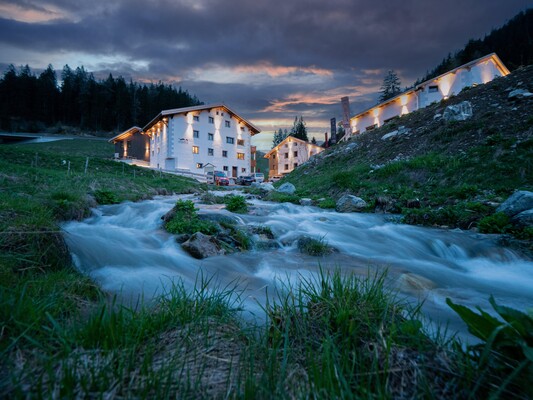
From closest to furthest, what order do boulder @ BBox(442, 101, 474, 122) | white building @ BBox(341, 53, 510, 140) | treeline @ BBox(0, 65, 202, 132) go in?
boulder @ BBox(442, 101, 474, 122), white building @ BBox(341, 53, 510, 140), treeline @ BBox(0, 65, 202, 132)

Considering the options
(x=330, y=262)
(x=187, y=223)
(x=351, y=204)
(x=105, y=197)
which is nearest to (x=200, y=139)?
(x=105, y=197)

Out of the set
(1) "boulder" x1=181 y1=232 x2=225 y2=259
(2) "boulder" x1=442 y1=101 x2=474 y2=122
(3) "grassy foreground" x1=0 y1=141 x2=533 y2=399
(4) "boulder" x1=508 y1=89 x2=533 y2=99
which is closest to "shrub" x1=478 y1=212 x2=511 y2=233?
(1) "boulder" x1=181 y1=232 x2=225 y2=259

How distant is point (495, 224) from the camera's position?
22.2 feet

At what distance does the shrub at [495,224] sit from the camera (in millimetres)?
6641

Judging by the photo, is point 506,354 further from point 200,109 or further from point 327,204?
point 200,109

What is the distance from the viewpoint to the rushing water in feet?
13.4

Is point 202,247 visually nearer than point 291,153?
Yes

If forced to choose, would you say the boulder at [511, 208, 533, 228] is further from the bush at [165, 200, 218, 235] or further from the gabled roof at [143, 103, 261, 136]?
the gabled roof at [143, 103, 261, 136]

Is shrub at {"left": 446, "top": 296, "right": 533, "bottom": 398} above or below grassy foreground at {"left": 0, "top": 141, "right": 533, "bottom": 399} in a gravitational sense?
above

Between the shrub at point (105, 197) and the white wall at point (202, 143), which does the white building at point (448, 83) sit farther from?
the shrub at point (105, 197)

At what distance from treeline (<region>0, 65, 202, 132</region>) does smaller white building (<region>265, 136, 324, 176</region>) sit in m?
51.8

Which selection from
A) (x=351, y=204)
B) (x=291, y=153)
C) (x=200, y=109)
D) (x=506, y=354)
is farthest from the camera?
(x=291, y=153)

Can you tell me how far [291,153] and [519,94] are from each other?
50.0m

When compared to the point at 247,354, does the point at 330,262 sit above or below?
below
